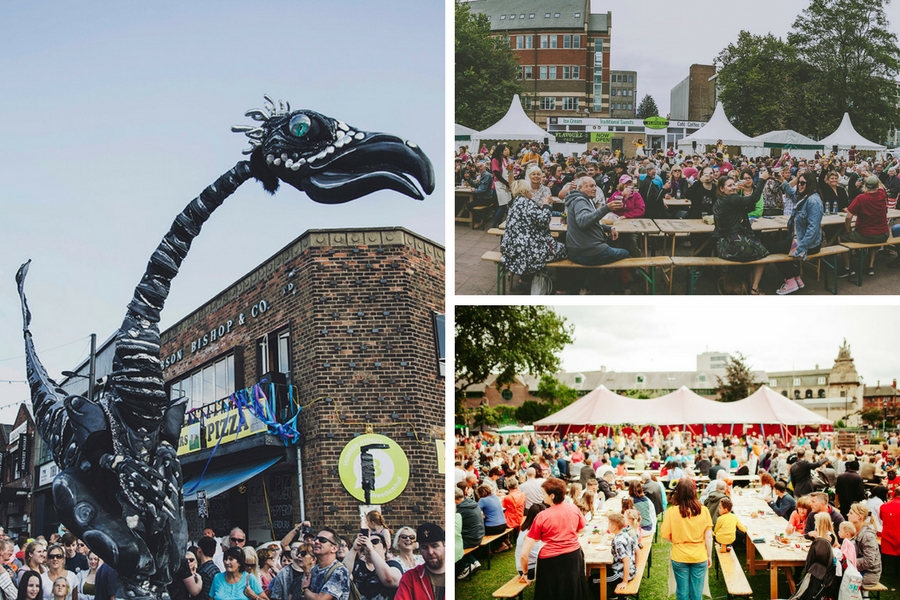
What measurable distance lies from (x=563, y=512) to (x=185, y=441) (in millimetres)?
3224

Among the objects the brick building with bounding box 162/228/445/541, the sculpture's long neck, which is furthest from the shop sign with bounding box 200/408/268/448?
the sculpture's long neck

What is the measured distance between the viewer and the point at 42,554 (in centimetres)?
699

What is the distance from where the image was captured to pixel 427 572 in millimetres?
7090

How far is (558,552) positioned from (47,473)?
14.1 ft

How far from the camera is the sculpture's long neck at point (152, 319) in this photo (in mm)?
7051

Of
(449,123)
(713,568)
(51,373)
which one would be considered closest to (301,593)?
(51,373)

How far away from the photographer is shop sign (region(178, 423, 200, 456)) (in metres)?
7.10

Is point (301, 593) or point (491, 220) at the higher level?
point (491, 220)

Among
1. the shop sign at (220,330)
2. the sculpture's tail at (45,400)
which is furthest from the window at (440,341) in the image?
the sculpture's tail at (45,400)

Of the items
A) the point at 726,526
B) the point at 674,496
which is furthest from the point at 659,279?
the point at 726,526

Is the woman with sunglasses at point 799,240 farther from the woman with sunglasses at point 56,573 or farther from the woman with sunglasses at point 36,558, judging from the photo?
the woman with sunglasses at point 36,558

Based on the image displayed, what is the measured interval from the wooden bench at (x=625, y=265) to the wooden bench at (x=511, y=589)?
246 cm

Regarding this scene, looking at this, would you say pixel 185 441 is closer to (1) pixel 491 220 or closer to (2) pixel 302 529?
(2) pixel 302 529

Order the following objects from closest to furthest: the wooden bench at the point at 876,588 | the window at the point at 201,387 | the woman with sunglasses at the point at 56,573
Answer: the wooden bench at the point at 876,588 → the woman with sunglasses at the point at 56,573 → the window at the point at 201,387
